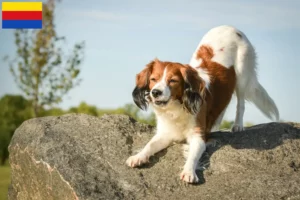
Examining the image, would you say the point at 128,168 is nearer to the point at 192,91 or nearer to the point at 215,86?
the point at 192,91

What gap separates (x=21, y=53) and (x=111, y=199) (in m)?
7.07

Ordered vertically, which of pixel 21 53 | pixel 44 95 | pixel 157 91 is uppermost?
pixel 157 91

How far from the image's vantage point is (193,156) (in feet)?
18.6

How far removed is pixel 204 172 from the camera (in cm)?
567

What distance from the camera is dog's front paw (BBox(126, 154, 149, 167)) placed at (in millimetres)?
5695

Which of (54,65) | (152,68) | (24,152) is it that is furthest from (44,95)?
(152,68)

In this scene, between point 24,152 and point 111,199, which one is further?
point 24,152

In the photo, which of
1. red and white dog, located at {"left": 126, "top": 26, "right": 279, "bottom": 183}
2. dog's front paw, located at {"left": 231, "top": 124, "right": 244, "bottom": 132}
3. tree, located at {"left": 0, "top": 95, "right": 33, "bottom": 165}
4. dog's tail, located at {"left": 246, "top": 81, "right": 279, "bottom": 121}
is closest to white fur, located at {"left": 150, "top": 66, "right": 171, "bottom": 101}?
red and white dog, located at {"left": 126, "top": 26, "right": 279, "bottom": 183}

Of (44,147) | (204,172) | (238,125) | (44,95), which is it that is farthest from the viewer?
(44,95)

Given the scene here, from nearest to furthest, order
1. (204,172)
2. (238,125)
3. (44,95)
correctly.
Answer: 1. (204,172)
2. (238,125)
3. (44,95)

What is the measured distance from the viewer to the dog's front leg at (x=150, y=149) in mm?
5707

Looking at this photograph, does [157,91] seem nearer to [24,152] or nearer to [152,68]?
[152,68]

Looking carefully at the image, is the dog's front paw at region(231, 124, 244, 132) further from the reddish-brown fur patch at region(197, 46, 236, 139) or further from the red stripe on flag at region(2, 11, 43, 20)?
the red stripe on flag at region(2, 11, 43, 20)

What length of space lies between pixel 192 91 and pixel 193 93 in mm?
23
